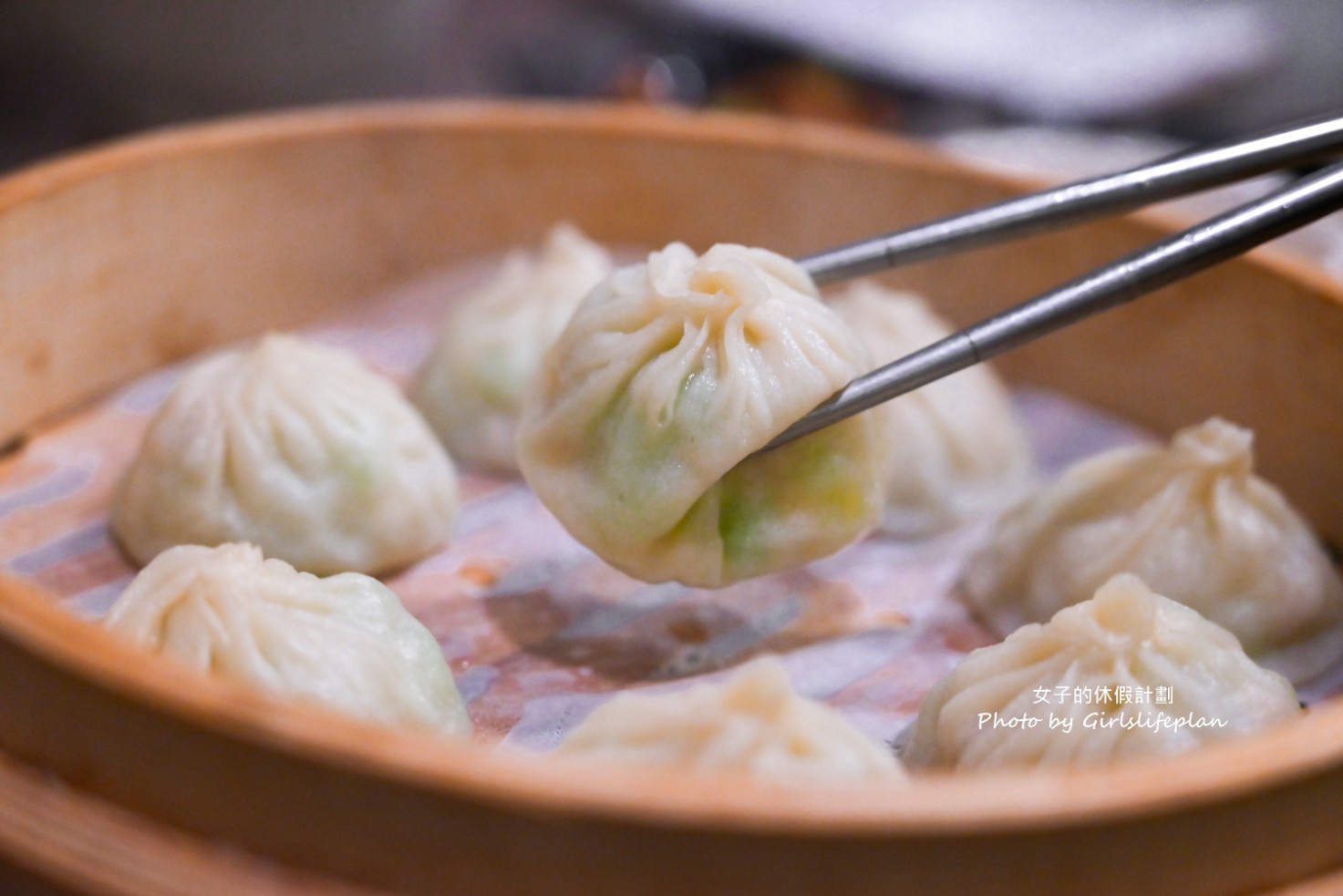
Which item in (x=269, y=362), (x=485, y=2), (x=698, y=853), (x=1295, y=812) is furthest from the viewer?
(x=485, y=2)

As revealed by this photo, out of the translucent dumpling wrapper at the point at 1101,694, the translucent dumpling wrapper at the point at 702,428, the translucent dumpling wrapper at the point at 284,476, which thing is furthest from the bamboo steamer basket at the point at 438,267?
the translucent dumpling wrapper at the point at 702,428

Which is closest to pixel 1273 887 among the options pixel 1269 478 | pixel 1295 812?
pixel 1295 812

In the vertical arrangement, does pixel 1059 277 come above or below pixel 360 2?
below

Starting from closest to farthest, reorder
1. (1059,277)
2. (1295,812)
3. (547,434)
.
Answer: (1295,812) → (547,434) → (1059,277)

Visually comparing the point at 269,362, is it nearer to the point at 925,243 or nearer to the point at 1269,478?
the point at 925,243

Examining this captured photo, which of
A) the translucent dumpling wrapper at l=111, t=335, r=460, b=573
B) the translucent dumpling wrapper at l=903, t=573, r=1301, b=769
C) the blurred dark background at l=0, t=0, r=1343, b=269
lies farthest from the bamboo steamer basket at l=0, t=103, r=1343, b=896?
the blurred dark background at l=0, t=0, r=1343, b=269
